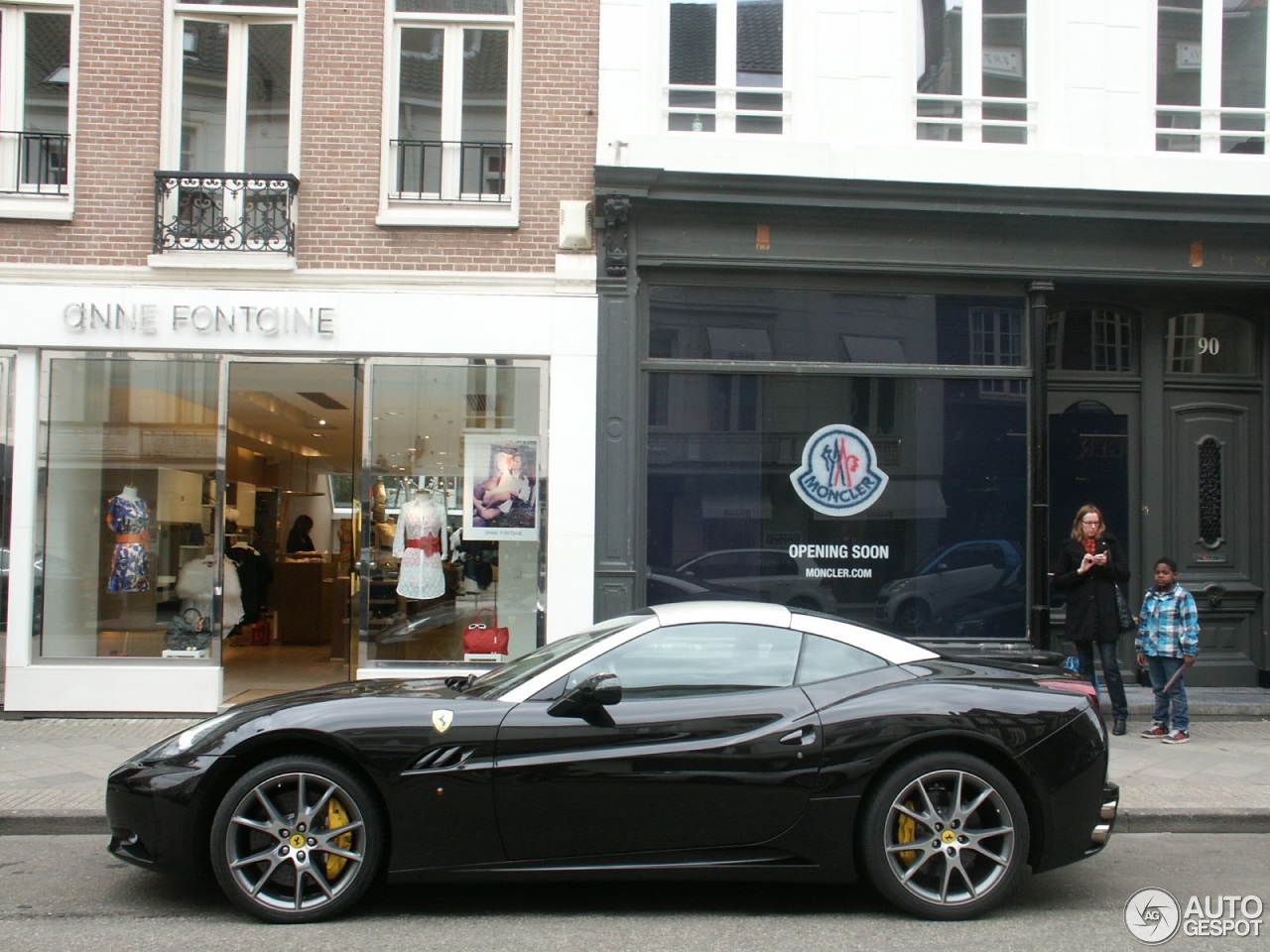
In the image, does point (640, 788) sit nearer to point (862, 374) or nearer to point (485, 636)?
point (485, 636)

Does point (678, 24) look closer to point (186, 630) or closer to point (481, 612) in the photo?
point (481, 612)

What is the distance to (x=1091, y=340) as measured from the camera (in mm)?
11102

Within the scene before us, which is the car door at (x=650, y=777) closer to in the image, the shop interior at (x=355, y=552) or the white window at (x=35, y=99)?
the shop interior at (x=355, y=552)

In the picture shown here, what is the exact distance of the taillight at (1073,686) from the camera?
17.9 feet

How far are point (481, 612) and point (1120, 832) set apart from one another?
5.64 m

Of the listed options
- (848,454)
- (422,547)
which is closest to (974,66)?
(848,454)

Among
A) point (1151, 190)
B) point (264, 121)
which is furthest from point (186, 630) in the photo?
point (1151, 190)

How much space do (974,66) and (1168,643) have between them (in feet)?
18.2

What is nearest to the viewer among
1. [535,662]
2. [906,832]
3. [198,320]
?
[906,832]

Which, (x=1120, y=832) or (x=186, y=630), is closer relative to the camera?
(x=1120, y=832)

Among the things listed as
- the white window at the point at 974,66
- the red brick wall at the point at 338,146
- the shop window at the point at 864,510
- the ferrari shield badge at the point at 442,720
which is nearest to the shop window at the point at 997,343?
the shop window at the point at 864,510

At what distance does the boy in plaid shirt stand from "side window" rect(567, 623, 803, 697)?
494 centimetres

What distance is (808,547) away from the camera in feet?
34.6

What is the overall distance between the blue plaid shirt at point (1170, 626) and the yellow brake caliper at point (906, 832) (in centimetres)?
489
